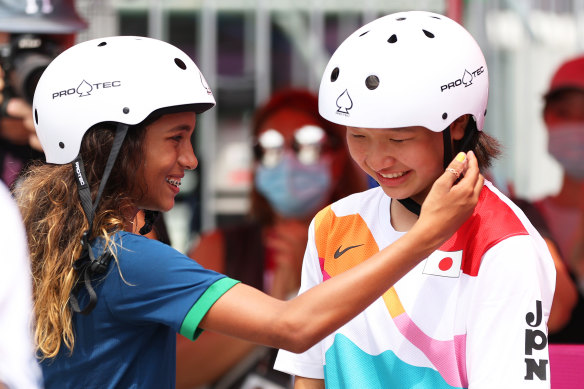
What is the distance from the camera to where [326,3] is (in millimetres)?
5047

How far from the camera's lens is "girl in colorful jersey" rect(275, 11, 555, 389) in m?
2.01

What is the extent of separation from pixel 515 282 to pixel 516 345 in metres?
0.15

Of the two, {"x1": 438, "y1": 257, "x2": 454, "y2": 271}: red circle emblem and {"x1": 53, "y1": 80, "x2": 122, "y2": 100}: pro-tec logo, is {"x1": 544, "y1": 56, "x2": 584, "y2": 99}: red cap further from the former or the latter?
{"x1": 53, "y1": 80, "x2": 122, "y2": 100}: pro-tec logo

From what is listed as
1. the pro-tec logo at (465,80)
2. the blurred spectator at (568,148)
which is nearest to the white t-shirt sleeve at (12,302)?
the pro-tec logo at (465,80)

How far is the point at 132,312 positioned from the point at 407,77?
0.92 meters

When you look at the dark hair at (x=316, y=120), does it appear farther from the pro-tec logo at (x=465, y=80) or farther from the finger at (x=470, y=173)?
the finger at (x=470, y=173)

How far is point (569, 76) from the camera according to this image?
4.90 m

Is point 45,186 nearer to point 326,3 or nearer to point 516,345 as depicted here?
point 516,345

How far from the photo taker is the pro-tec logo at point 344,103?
2.26 meters

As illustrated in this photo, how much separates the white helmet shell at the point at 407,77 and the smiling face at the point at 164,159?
407 millimetres

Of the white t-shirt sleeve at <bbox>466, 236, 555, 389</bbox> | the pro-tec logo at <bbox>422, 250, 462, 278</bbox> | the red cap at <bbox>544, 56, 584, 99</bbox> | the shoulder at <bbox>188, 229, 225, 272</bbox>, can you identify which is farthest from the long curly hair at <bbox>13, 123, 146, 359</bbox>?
the red cap at <bbox>544, 56, 584, 99</bbox>

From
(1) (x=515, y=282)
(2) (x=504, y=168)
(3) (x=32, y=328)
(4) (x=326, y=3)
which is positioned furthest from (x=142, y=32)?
(1) (x=515, y=282)

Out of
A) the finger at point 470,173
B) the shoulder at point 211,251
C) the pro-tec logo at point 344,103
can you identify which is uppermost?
the pro-tec logo at point 344,103

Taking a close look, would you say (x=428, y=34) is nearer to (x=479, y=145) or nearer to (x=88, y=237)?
(x=479, y=145)
